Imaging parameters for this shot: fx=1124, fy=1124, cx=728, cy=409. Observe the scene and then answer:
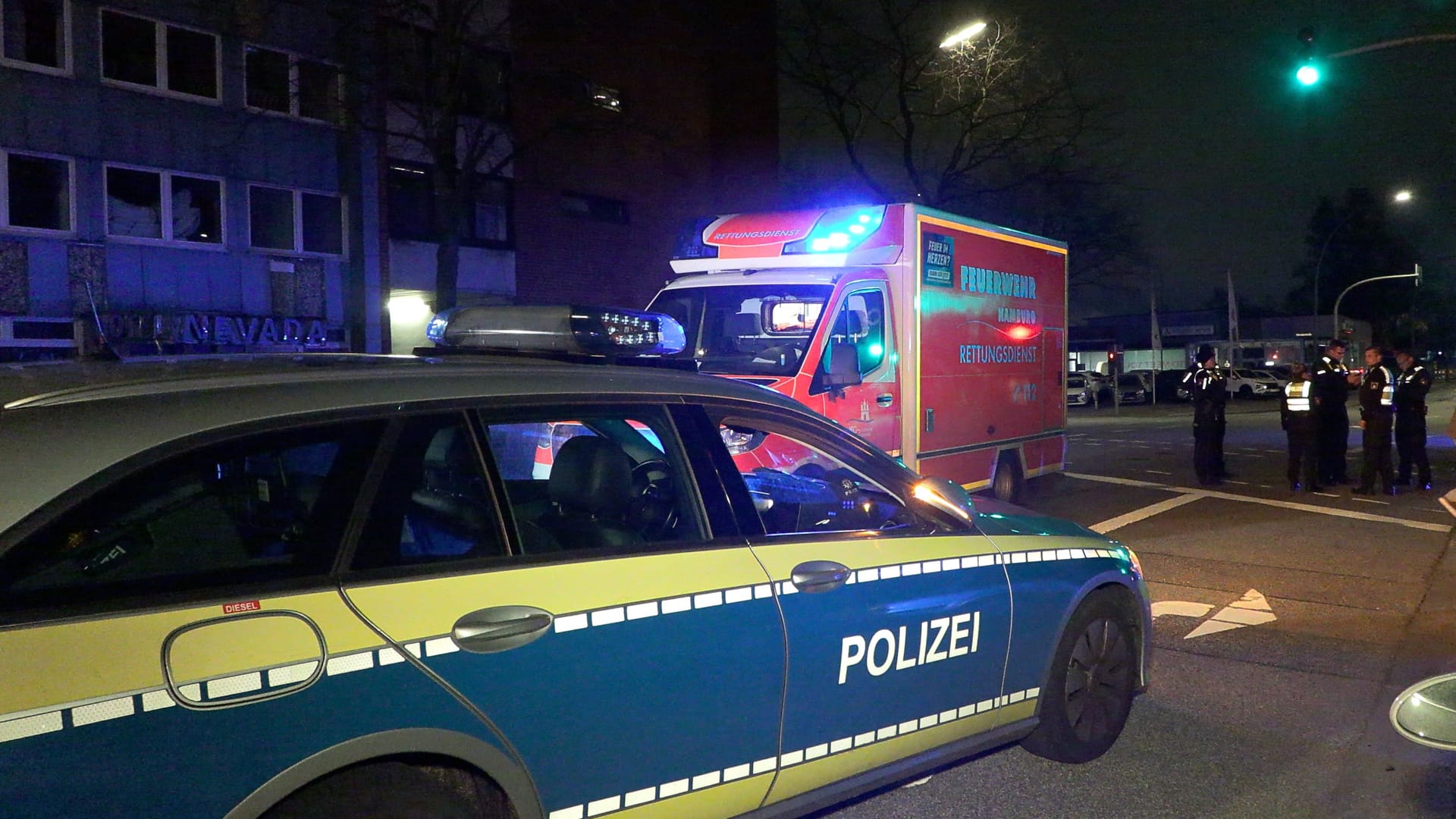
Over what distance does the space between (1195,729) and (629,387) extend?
3.48m

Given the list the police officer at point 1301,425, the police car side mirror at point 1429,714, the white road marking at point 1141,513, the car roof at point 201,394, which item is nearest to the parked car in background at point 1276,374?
the police officer at point 1301,425

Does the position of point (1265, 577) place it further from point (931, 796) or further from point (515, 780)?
point (515, 780)

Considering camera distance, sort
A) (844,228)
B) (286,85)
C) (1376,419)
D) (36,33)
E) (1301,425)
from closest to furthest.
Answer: (844,228), (1376,419), (1301,425), (36,33), (286,85)

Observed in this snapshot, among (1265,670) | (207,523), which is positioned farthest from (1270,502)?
(207,523)

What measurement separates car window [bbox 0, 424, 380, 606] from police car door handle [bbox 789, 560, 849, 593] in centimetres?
134

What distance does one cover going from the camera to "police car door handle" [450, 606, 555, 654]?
2609 millimetres

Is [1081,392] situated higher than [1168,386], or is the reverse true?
[1168,386]

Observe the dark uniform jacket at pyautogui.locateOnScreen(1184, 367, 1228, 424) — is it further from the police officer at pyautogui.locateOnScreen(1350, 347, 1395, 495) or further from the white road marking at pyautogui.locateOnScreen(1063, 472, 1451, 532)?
the police officer at pyautogui.locateOnScreen(1350, 347, 1395, 495)

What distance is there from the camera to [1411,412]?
13.3 meters

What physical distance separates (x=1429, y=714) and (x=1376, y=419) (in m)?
11.5

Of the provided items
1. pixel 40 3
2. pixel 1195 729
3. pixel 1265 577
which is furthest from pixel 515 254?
pixel 1195 729

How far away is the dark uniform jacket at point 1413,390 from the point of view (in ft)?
43.2

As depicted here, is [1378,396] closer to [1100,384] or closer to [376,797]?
[376,797]

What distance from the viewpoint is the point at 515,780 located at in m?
2.69
